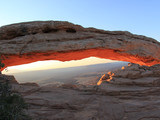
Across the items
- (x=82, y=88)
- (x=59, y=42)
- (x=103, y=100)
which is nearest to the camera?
(x=103, y=100)

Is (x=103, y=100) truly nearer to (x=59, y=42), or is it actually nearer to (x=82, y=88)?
(x=82, y=88)

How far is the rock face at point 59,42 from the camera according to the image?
9.86 m

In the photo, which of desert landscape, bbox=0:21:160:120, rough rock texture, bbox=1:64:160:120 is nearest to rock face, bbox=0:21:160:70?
desert landscape, bbox=0:21:160:120

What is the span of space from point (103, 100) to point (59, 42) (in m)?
7.24

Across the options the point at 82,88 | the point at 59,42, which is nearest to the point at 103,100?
the point at 82,88

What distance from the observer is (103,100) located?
1004 centimetres

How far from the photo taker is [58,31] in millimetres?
11086

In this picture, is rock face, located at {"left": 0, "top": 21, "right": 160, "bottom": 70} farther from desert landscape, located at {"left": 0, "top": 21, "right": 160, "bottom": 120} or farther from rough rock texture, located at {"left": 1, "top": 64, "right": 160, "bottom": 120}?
rough rock texture, located at {"left": 1, "top": 64, "right": 160, "bottom": 120}

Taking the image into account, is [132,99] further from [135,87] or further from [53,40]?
[53,40]

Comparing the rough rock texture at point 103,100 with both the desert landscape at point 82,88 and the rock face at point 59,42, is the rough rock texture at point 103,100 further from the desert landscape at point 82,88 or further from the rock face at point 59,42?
the rock face at point 59,42

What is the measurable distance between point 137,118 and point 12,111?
804 cm

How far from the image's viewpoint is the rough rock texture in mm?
7793

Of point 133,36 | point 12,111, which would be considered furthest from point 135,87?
point 12,111

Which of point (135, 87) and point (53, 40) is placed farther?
point (135, 87)
